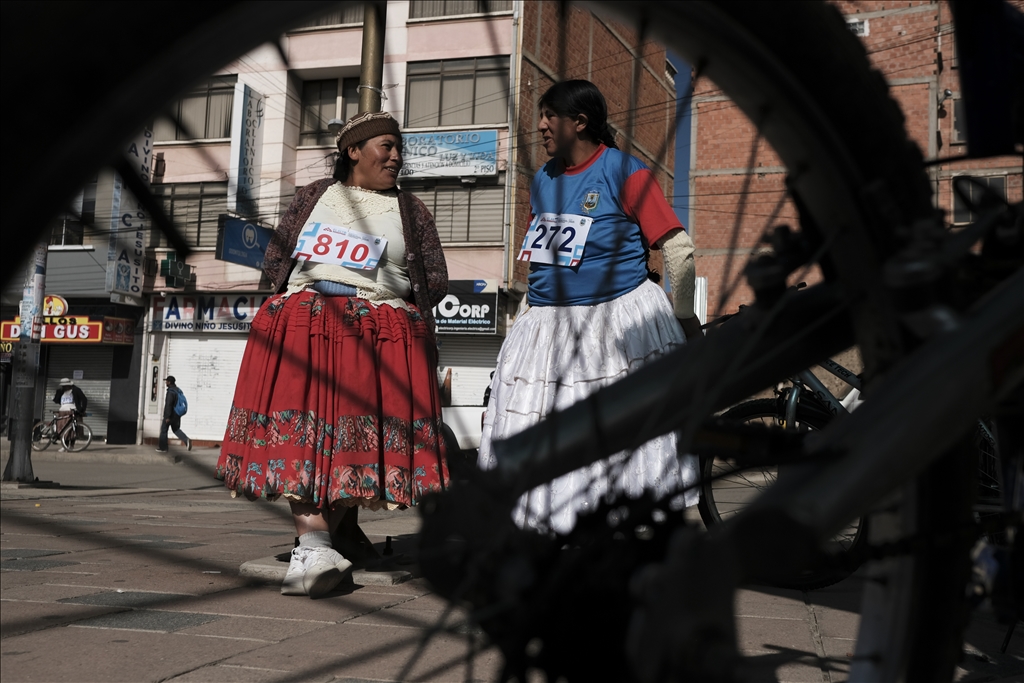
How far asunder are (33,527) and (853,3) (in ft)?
3.33

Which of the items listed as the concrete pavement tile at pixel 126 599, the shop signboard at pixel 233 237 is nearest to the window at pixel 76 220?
the shop signboard at pixel 233 237

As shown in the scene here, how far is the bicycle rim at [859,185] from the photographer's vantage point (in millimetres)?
887

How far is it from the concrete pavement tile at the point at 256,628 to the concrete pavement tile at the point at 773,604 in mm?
1121

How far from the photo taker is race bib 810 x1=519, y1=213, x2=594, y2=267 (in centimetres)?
263

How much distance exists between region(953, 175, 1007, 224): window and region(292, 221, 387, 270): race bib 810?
2.21 meters

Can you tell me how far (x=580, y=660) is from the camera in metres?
0.70

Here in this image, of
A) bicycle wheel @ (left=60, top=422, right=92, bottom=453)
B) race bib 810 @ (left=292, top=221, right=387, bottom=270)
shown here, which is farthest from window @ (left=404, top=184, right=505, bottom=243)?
bicycle wheel @ (left=60, top=422, right=92, bottom=453)

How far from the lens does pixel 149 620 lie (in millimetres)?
2068

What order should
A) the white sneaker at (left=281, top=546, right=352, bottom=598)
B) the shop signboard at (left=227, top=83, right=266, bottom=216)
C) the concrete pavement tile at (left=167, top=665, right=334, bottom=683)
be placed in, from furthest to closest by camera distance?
the white sneaker at (left=281, top=546, right=352, bottom=598) < the concrete pavement tile at (left=167, top=665, right=334, bottom=683) < the shop signboard at (left=227, top=83, right=266, bottom=216)

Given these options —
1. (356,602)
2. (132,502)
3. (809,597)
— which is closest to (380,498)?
(356,602)

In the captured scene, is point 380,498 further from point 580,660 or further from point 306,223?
Answer: point 580,660

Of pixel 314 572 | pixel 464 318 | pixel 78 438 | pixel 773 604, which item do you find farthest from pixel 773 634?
pixel 464 318

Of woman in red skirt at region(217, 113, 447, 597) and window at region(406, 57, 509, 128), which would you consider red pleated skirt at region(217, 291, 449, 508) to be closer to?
woman in red skirt at region(217, 113, 447, 597)

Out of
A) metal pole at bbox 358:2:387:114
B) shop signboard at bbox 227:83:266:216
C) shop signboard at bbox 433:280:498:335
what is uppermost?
shop signboard at bbox 433:280:498:335
